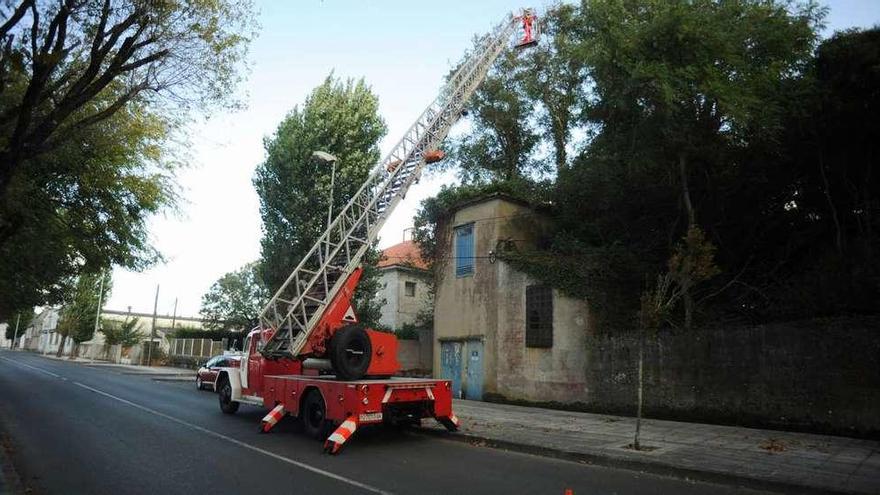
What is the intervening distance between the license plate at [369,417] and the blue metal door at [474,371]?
9.02m

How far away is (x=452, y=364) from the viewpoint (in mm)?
20156

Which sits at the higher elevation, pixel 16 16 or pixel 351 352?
pixel 16 16

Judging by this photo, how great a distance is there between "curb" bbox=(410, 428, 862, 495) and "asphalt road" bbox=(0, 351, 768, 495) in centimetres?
22

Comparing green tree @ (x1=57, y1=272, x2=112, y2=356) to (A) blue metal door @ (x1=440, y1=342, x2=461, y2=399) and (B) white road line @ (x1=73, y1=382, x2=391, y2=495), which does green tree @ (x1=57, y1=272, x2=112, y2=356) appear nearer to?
(B) white road line @ (x1=73, y1=382, x2=391, y2=495)

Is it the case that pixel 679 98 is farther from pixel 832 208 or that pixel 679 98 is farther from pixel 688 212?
pixel 832 208

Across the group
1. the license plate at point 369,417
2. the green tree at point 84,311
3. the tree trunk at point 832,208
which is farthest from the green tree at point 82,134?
the green tree at point 84,311

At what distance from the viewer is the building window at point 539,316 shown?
17.0 m

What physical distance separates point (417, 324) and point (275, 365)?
57.8 feet

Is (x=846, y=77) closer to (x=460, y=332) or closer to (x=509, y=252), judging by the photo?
(x=509, y=252)

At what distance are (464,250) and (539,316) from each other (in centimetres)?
434

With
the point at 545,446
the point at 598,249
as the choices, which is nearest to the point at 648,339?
the point at 598,249

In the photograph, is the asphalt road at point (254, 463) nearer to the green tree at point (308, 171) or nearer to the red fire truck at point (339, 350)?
the red fire truck at point (339, 350)

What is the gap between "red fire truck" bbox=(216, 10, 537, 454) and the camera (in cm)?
1049

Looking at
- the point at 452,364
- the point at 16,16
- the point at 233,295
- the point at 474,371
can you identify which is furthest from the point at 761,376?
the point at 233,295
